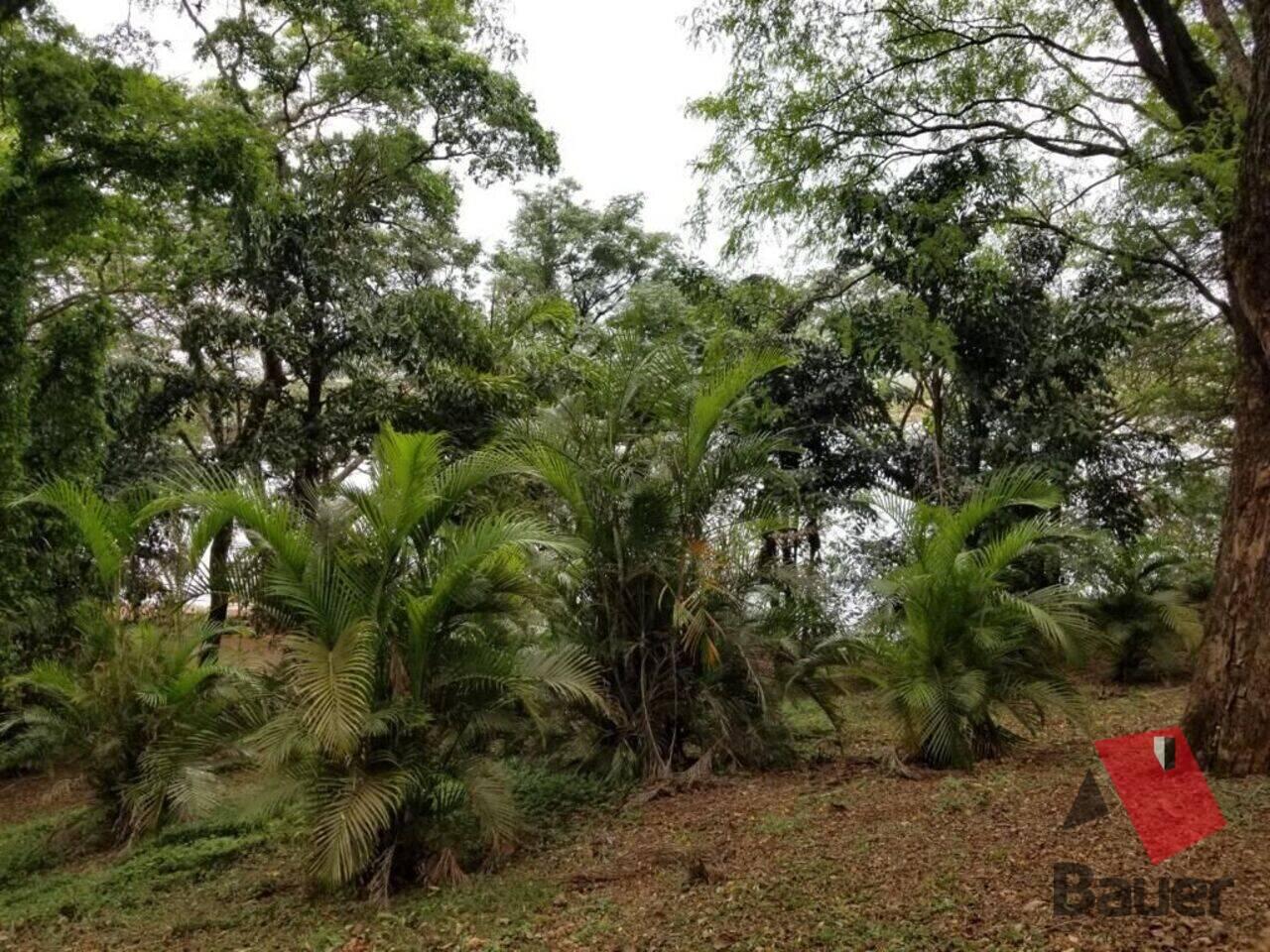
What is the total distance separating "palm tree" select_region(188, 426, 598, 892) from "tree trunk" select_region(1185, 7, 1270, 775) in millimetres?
3385

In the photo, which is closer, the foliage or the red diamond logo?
the red diamond logo

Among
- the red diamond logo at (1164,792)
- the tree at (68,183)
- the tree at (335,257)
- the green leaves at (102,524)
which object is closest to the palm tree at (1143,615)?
the red diamond logo at (1164,792)

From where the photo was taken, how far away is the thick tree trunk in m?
4.73

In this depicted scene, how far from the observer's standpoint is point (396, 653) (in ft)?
15.9

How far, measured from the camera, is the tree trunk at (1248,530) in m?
4.72

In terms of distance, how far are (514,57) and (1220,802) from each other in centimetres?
821

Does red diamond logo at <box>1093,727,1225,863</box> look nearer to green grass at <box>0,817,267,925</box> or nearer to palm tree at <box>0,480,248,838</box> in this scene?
green grass at <box>0,817,267,925</box>

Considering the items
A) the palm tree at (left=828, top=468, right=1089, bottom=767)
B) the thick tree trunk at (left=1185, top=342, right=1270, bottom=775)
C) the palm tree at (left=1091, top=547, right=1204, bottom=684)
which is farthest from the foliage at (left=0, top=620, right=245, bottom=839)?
the palm tree at (left=1091, top=547, right=1204, bottom=684)

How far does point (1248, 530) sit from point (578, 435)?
4.09m

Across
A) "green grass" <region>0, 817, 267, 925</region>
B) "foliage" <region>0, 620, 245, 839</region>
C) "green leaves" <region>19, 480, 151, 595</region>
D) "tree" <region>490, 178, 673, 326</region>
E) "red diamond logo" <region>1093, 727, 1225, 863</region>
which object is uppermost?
"tree" <region>490, 178, 673, 326</region>

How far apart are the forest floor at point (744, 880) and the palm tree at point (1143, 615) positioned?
15.1 ft

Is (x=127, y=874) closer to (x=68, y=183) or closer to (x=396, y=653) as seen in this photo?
(x=396, y=653)

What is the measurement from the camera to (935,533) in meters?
→ 6.40

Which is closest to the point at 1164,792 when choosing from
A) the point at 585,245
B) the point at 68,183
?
the point at 68,183
